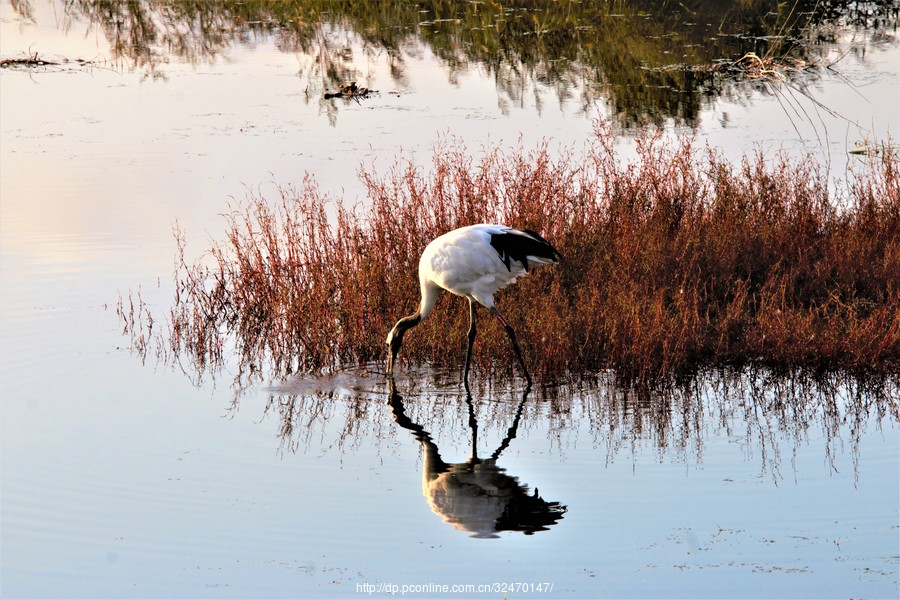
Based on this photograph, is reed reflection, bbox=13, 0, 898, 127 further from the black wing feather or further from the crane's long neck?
the black wing feather

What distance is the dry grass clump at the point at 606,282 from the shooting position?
8.60 metres

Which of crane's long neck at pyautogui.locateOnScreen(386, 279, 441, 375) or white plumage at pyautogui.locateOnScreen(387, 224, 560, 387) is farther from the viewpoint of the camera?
crane's long neck at pyautogui.locateOnScreen(386, 279, 441, 375)

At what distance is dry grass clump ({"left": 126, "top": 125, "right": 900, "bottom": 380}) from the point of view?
8.60 meters

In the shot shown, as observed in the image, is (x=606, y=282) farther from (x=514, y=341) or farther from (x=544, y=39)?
(x=544, y=39)

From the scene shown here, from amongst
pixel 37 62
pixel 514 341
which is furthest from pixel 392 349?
pixel 37 62

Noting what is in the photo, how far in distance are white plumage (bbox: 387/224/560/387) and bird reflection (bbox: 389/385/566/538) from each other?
54.5 inches

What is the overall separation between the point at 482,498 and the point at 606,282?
11.1ft

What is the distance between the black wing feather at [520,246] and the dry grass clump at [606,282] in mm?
528

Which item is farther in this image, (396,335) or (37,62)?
(37,62)

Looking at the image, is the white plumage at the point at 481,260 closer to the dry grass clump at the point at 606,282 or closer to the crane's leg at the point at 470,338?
the crane's leg at the point at 470,338

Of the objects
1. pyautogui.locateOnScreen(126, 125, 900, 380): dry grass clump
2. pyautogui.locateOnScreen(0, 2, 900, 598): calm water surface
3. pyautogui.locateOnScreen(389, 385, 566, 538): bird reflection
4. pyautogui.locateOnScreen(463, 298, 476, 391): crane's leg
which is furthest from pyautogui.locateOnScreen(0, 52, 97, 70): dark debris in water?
pyautogui.locateOnScreen(389, 385, 566, 538): bird reflection

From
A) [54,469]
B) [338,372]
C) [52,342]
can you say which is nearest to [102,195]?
[52,342]

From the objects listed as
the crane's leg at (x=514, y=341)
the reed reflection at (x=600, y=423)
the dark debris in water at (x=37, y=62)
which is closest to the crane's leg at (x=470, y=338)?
the reed reflection at (x=600, y=423)

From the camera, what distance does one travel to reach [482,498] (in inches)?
263
